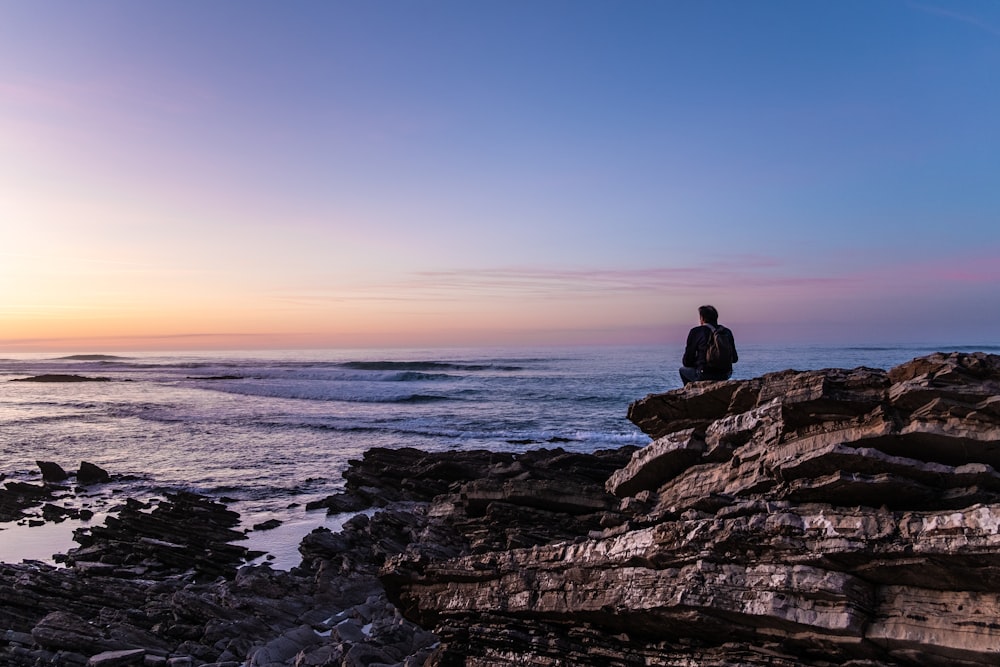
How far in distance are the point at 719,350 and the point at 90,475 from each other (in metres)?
21.6

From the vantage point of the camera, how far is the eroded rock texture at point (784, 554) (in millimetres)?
5648

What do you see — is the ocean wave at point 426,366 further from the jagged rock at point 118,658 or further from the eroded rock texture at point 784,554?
the eroded rock texture at point 784,554

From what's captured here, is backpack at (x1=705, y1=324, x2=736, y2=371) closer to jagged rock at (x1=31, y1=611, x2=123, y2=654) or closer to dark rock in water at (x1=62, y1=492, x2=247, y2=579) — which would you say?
jagged rock at (x1=31, y1=611, x2=123, y2=654)

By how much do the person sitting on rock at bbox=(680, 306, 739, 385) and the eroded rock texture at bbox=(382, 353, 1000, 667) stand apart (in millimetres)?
2226

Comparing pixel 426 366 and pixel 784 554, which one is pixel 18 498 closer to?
pixel 784 554

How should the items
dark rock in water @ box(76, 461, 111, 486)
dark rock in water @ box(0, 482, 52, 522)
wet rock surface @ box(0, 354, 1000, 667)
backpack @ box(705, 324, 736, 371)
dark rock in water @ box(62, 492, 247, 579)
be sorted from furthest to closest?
dark rock in water @ box(76, 461, 111, 486)
dark rock in water @ box(0, 482, 52, 522)
dark rock in water @ box(62, 492, 247, 579)
backpack @ box(705, 324, 736, 371)
wet rock surface @ box(0, 354, 1000, 667)

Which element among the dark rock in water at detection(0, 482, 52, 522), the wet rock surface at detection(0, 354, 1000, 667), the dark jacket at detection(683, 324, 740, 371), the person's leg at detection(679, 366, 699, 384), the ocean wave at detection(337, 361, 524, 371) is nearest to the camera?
the wet rock surface at detection(0, 354, 1000, 667)

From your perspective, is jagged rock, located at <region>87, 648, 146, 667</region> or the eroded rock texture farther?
jagged rock, located at <region>87, 648, 146, 667</region>

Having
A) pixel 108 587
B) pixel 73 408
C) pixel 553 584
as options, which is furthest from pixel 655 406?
pixel 73 408

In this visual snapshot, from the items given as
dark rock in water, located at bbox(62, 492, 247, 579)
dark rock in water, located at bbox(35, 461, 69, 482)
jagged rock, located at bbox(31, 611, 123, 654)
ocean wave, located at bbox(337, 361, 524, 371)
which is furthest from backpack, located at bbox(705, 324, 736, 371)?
ocean wave, located at bbox(337, 361, 524, 371)

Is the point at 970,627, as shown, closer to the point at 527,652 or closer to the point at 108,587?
the point at 527,652

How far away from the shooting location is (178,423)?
126ft

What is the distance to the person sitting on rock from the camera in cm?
1114

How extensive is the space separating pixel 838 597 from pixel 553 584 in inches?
121
